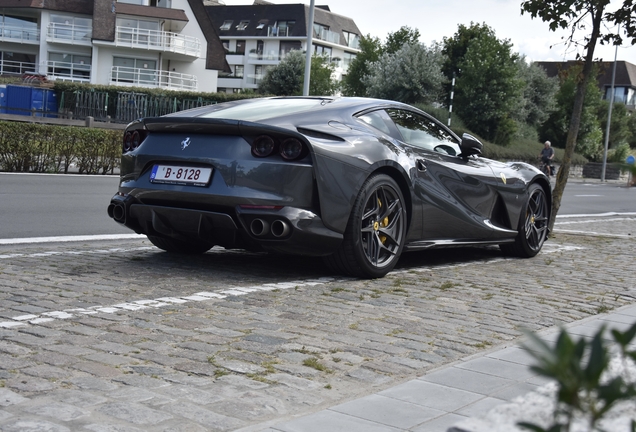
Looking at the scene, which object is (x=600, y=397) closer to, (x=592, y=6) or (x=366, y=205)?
(x=366, y=205)

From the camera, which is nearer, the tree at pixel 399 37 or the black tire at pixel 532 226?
the black tire at pixel 532 226

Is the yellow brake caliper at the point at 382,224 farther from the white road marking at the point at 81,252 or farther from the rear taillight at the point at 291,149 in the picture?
the white road marking at the point at 81,252

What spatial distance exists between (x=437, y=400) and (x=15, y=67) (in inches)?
2668

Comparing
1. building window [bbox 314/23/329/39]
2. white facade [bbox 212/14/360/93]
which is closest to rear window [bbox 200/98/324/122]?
white facade [bbox 212/14/360/93]

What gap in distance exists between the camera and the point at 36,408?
305 centimetres

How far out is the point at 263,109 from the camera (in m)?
6.34

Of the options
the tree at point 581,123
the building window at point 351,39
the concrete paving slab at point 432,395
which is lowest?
A: the concrete paving slab at point 432,395

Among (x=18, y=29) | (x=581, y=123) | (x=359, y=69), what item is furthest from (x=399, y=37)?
(x=18, y=29)

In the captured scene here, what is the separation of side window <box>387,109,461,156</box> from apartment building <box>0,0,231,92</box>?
56232 millimetres

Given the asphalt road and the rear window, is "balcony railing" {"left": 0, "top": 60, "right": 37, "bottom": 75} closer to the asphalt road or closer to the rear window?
the asphalt road

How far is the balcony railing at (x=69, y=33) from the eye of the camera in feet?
203

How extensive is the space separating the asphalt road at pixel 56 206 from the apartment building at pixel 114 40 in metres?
45.1

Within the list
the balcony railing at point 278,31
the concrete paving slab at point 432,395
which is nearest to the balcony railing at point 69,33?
the balcony railing at point 278,31

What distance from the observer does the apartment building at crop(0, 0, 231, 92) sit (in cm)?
6144
